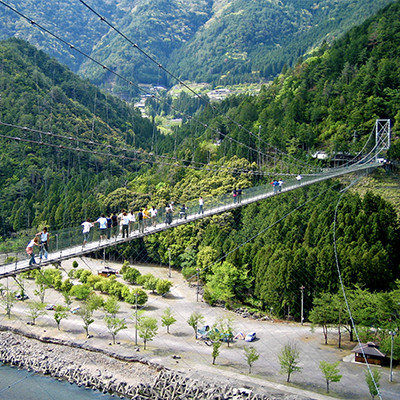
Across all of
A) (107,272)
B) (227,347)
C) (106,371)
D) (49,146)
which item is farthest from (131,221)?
(49,146)

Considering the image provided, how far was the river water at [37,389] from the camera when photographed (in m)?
24.6

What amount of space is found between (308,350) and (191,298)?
36.3 feet

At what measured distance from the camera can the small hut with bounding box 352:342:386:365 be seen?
24.5 metres

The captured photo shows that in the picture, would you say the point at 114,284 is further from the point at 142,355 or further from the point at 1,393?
the point at 1,393

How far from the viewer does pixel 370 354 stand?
24625 millimetres

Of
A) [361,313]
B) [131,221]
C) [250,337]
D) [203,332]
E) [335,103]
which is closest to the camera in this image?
[131,221]

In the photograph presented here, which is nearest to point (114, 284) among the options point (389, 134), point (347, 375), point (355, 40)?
point (347, 375)

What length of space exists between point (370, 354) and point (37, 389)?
14.4 m

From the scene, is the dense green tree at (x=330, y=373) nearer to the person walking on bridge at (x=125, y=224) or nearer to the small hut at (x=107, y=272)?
the person walking on bridge at (x=125, y=224)

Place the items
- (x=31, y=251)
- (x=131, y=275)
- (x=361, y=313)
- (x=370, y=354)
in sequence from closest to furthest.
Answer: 1. (x=31, y=251)
2. (x=370, y=354)
3. (x=361, y=313)
4. (x=131, y=275)

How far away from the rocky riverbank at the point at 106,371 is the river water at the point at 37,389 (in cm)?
39

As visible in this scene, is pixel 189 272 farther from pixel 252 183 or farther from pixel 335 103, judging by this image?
pixel 335 103

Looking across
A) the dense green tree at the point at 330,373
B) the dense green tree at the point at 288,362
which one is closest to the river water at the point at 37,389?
the dense green tree at the point at 288,362

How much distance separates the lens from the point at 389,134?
147 ft
